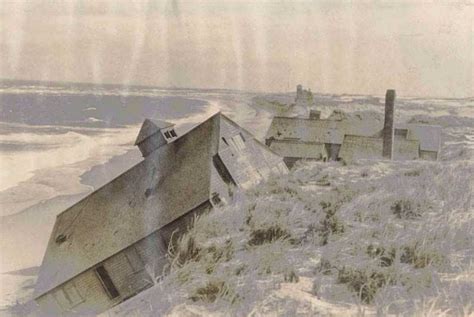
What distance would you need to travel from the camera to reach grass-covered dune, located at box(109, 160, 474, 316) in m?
3.49

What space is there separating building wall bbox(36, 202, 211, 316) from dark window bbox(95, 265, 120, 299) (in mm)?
27

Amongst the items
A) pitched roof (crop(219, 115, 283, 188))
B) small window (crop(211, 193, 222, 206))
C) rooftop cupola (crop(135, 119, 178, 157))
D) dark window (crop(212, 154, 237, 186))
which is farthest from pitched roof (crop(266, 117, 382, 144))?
rooftop cupola (crop(135, 119, 178, 157))

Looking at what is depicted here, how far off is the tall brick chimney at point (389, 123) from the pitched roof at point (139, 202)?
1.37 metres

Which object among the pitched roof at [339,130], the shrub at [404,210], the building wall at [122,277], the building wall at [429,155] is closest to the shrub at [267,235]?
the building wall at [122,277]

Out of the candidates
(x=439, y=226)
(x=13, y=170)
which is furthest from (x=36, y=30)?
(x=439, y=226)

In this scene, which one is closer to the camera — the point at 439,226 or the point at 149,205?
the point at 439,226

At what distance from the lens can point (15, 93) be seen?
14.6ft

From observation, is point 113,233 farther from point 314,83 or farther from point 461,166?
point 461,166

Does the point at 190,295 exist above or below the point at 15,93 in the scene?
below

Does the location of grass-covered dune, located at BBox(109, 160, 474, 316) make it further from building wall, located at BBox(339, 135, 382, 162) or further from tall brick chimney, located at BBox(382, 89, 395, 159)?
building wall, located at BBox(339, 135, 382, 162)

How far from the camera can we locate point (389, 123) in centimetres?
489

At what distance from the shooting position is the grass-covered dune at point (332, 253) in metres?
3.49

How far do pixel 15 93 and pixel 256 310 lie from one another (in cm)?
243

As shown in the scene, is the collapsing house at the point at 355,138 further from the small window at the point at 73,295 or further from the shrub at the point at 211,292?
the small window at the point at 73,295
